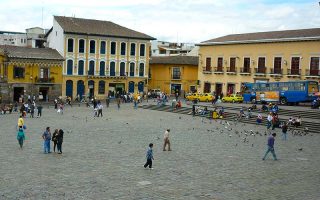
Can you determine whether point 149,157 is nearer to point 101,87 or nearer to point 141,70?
point 101,87

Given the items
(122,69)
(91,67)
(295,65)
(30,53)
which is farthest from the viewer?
(122,69)

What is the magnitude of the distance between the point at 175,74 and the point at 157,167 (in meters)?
53.4

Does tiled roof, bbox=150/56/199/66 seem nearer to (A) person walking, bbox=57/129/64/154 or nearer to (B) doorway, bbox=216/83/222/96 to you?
(B) doorway, bbox=216/83/222/96

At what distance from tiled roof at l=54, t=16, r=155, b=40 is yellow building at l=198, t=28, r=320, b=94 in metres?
10.7

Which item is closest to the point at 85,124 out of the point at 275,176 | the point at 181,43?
the point at 275,176

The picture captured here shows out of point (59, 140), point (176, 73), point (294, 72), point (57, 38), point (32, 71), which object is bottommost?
point (59, 140)

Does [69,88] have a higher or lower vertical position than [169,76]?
lower

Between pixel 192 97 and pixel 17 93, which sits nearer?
pixel 17 93

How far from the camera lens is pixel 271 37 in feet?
179

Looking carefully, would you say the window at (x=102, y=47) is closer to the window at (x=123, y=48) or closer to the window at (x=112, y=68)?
the window at (x=112, y=68)

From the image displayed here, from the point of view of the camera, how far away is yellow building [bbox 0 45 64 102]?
55.3 meters

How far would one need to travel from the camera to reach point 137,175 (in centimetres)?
1762

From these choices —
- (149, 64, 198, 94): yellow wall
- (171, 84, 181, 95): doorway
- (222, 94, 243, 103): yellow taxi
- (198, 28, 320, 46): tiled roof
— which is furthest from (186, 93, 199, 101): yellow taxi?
(149, 64, 198, 94): yellow wall

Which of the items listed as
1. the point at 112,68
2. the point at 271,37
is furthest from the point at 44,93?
the point at 271,37
